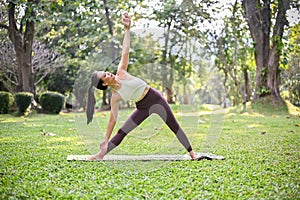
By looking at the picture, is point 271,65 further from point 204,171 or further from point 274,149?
point 204,171

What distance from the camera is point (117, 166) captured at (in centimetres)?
291

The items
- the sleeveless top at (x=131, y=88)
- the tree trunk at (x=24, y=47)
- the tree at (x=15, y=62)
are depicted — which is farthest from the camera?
the tree at (x=15, y=62)

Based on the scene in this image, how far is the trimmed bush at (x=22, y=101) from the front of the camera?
29.5 ft

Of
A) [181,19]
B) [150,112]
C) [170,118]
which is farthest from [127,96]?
[181,19]

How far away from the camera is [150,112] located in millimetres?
3229

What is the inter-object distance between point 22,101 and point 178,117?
5.24 metres

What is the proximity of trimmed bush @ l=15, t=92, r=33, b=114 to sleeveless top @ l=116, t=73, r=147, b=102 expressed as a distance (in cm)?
648

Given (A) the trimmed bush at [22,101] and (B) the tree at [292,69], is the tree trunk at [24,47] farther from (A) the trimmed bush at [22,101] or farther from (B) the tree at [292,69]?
(B) the tree at [292,69]

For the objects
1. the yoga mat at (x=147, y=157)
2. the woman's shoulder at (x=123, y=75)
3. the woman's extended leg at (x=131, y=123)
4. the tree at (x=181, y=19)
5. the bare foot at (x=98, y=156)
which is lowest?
the yoga mat at (x=147, y=157)

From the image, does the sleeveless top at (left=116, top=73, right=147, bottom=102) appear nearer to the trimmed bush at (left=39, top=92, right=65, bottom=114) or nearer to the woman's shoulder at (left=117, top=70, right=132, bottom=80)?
the woman's shoulder at (left=117, top=70, right=132, bottom=80)

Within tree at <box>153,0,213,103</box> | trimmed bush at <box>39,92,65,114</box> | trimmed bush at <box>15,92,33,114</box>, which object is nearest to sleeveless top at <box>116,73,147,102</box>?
tree at <box>153,0,213,103</box>

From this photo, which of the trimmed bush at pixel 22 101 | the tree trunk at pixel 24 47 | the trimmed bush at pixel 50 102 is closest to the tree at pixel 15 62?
the trimmed bush at pixel 50 102

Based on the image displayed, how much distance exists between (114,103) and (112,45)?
267 inches

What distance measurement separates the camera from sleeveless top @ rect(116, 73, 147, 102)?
3.06m
